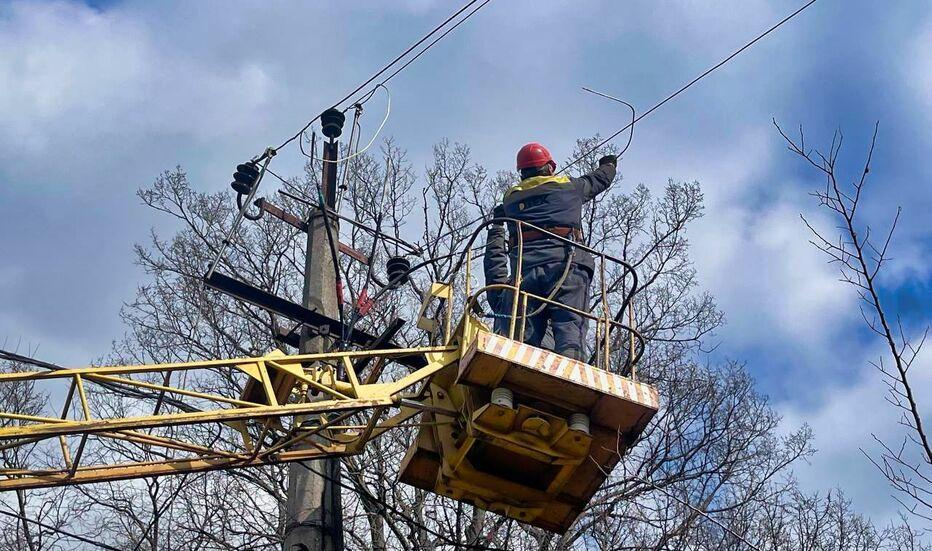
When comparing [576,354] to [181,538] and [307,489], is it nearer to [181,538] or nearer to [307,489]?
[307,489]

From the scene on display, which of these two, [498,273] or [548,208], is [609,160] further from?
[498,273]

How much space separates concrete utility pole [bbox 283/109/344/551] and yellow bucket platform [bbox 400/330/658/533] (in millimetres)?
705

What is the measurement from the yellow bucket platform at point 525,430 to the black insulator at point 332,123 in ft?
14.5

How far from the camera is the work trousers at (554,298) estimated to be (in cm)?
871

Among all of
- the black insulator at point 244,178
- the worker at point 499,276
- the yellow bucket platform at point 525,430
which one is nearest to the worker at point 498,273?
the worker at point 499,276

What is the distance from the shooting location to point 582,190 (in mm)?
9469

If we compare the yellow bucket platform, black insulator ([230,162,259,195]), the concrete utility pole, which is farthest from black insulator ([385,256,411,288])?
the yellow bucket platform

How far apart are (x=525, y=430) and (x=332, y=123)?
5.42m

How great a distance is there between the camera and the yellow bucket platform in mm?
7848

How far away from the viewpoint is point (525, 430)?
26.3 feet

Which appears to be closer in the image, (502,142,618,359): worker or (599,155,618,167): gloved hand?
(502,142,618,359): worker

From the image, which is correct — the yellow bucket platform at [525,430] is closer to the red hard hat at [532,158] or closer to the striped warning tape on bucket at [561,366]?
the striped warning tape on bucket at [561,366]

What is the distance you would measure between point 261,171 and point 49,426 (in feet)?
15.0

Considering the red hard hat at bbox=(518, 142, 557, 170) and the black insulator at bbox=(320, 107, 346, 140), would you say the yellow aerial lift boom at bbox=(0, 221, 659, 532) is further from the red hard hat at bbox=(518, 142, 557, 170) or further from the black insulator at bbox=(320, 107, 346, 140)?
the black insulator at bbox=(320, 107, 346, 140)
